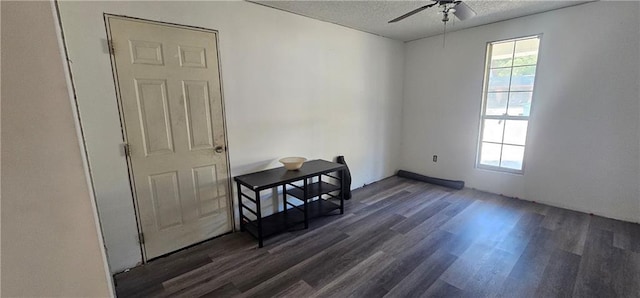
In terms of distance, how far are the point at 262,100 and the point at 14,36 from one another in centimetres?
233

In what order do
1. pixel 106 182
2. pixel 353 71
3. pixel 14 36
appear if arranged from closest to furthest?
pixel 14 36 → pixel 106 182 → pixel 353 71

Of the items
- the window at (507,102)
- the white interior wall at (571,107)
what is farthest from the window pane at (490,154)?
the white interior wall at (571,107)

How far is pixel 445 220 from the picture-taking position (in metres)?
3.14

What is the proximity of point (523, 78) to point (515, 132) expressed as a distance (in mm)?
749

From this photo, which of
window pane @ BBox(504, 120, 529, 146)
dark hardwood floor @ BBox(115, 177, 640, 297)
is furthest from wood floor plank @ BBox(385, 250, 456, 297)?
window pane @ BBox(504, 120, 529, 146)

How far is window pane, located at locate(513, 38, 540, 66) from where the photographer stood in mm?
3453

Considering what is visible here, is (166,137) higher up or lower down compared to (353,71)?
lower down

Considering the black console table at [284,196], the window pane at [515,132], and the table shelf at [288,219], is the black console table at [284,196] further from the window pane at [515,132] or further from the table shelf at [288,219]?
the window pane at [515,132]

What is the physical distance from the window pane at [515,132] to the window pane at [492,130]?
7 cm

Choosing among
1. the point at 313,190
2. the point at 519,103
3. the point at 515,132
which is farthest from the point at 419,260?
the point at 519,103

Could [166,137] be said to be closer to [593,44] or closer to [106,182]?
[106,182]

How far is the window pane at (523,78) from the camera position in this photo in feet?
11.5

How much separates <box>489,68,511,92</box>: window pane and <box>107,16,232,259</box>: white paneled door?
3797 millimetres

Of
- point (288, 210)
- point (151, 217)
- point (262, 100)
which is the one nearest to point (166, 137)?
point (151, 217)
